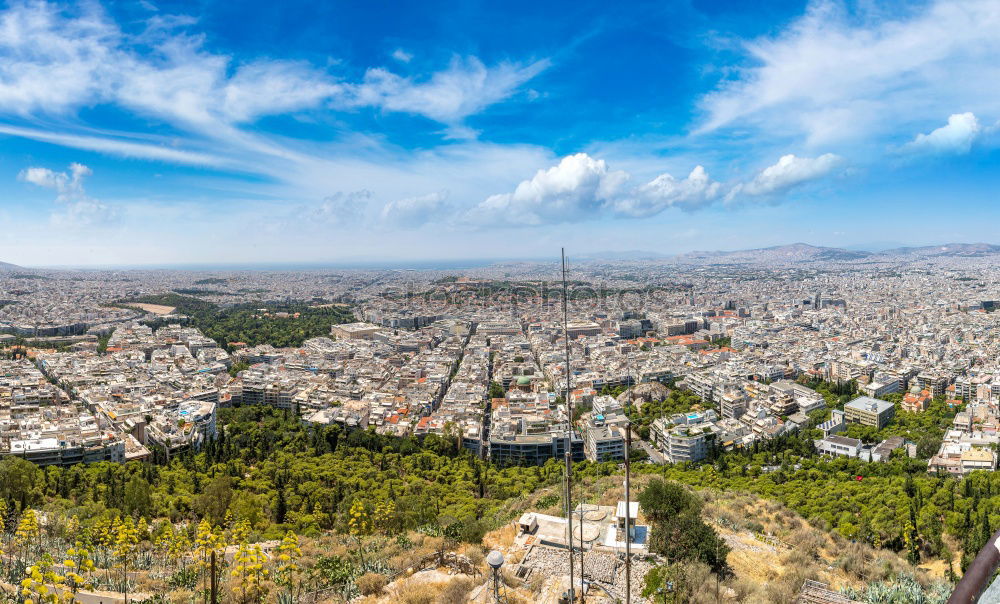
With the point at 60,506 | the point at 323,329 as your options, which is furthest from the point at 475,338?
the point at 60,506

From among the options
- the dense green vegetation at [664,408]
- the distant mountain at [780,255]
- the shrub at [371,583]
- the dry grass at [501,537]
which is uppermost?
the distant mountain at [780,255]

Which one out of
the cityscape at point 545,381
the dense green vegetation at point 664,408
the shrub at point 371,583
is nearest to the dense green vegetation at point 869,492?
the cityscape at point 545,381

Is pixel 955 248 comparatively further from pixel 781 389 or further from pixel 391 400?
pixel 391 400

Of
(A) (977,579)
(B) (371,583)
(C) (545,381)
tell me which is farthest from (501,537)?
(C) (545,381)

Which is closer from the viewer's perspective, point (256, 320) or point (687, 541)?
point (687, 541)

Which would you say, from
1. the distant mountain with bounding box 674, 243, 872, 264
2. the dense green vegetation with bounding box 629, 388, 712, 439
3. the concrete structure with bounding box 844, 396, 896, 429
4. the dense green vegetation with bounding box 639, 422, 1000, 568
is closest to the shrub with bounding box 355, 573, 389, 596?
the dense green vegetation with bounding box 639, 422, 1000, 568

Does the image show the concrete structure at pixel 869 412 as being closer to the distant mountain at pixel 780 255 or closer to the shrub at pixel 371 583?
the shrub at pixel 371 583

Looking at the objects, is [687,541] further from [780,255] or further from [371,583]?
[780,255]

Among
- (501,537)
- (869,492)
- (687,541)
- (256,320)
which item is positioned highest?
(687,541)
